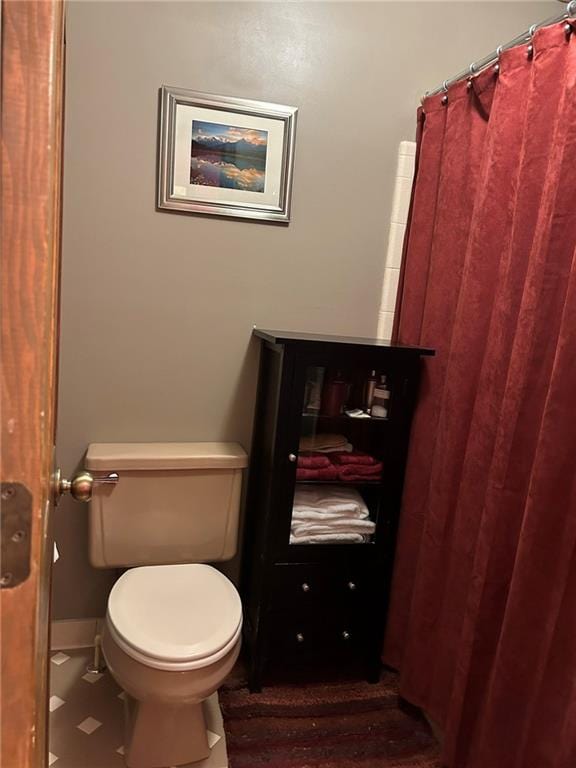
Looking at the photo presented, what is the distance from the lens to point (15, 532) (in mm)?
503

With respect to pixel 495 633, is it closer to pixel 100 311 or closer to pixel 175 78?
pixel 100 311

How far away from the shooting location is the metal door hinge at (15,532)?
1.61 feet

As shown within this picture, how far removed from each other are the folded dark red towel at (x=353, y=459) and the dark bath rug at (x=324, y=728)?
80cm

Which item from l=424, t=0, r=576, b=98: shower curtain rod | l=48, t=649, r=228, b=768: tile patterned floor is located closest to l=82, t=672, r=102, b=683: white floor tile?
l=48, t=649, r=228, b=768: tile patterned floor

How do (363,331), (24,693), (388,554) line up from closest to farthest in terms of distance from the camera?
(24,693), (388,554), (363,331)

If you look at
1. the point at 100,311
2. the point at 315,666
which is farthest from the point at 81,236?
the point at 315,666

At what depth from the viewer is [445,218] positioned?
1.69 meters

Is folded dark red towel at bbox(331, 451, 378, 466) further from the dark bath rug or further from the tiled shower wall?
the dark bath rug

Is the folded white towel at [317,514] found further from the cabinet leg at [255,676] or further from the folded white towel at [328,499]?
the cabinet leg at [255,676]

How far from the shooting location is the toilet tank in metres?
1.72

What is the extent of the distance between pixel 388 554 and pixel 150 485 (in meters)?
0.85

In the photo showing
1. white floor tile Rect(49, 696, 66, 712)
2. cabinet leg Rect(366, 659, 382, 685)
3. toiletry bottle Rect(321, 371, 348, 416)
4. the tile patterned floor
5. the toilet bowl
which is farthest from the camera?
cabinet leg Rect(366, 659, 382, 685)

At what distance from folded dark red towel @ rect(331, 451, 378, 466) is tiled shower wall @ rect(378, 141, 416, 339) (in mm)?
477

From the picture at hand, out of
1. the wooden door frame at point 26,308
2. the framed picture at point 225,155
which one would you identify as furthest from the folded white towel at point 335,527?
the wooden door frame at point 26,308
